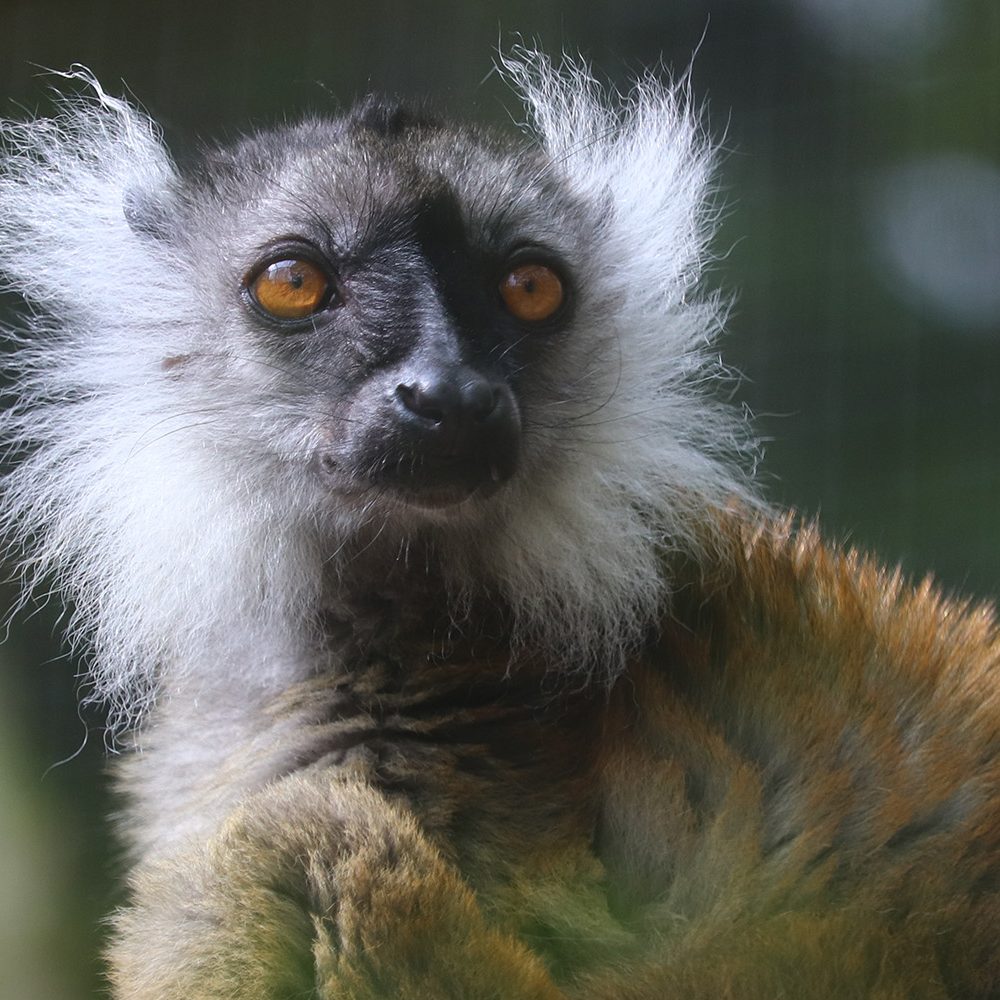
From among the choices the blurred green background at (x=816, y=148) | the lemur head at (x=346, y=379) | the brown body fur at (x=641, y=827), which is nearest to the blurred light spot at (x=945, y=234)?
the blurred green background at (x=816, y=148)

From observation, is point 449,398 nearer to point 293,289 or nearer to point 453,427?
point 453,427

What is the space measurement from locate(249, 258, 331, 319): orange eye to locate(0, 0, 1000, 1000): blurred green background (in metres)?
0.66

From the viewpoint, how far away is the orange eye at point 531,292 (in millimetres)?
1726

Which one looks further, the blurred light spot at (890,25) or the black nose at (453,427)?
the blurred light spot at (890,25)

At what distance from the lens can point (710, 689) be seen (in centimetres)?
149

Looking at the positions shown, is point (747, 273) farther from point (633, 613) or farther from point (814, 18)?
point (633, 613)

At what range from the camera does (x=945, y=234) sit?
239 cm

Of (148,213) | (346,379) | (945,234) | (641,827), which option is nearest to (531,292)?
(346,379)

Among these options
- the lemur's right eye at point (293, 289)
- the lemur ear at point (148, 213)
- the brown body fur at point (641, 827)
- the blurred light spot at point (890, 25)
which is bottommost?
the brown body fur at point (641, 827)

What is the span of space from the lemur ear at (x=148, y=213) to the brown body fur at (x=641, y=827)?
0.77 metres

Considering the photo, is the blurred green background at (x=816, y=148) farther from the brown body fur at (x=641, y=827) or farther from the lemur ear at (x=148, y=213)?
the brown body fur at (x=641, y=827)

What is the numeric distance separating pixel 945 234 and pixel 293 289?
1.35 metres

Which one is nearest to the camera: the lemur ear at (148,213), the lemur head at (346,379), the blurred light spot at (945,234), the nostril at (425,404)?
the nostril at (425,404)

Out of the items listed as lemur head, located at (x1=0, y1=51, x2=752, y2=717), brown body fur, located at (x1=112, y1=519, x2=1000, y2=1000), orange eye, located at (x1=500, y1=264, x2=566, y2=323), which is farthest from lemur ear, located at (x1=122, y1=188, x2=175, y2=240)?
brown body fur, located at (x1=112, y1=519, x2=1000, y2=1000)
